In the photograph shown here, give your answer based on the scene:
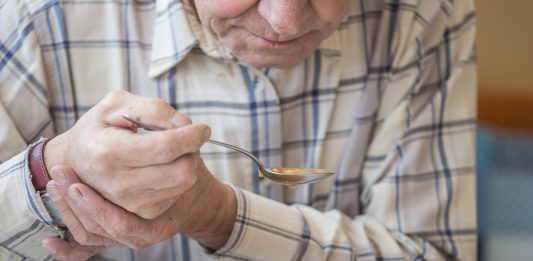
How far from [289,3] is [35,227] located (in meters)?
0.51

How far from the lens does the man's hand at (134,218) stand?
883 millimetres

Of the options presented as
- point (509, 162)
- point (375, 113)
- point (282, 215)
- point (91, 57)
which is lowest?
point (509, 162)

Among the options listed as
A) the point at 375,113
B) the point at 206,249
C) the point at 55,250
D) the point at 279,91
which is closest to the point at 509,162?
the point at 375,113

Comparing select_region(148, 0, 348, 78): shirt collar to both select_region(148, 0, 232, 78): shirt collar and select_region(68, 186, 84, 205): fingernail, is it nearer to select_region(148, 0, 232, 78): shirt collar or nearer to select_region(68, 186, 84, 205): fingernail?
select_region(148, 0, 232, 78): shirt collar

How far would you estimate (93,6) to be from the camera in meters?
1.21

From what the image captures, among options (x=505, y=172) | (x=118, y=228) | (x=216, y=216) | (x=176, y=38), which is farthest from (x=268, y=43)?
(x=505, y=172)

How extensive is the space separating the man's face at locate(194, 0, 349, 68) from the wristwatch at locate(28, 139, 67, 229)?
0.34 metres

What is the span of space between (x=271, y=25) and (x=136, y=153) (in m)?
0.36

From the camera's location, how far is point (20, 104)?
1136mm

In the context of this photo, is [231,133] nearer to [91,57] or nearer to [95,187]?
[91,57]

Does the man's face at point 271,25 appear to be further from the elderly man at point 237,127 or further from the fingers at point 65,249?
the fingers at point 65,249

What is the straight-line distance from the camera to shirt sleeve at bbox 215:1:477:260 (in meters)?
1.32

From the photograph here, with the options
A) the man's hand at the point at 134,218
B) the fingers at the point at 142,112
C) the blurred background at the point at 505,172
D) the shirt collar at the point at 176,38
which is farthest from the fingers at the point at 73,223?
the blurred background at the point at 505,172

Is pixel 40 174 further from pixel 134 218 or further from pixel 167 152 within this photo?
pixel 167 152
